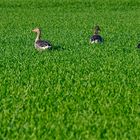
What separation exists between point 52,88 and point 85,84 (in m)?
1.00

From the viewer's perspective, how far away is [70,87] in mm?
14672

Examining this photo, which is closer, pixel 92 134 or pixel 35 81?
pixel 92 134

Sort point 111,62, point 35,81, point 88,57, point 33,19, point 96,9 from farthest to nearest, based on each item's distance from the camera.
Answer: point 96,9, point 33,19, point 88,57, point 111,62, point 35,81

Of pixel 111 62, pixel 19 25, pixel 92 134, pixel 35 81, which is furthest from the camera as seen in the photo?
pixel 19 25

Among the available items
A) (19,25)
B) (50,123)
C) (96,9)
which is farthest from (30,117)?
(96,9)

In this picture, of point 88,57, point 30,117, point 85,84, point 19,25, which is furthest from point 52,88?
point 19,25

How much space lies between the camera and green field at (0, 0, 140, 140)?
10445mm

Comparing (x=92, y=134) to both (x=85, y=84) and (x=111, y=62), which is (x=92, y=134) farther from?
(x=111, y=62)

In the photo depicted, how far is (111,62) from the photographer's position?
19.1 metres

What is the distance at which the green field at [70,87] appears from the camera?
10.4 metres

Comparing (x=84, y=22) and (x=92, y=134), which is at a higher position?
(x=84, y=22)

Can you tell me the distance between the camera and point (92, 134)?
33.1 ft

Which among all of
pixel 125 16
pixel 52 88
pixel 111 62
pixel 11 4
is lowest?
pixel 52 88

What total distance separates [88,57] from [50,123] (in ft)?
31.9
